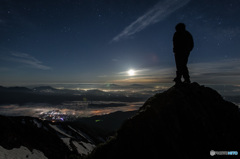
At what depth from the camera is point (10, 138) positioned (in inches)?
2192

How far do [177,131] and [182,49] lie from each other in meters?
8.46

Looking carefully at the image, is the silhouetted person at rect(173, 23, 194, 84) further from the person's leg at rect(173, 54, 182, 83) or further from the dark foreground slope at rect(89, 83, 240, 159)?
the dark foreground slope at rect(89, 83, 240, 159)

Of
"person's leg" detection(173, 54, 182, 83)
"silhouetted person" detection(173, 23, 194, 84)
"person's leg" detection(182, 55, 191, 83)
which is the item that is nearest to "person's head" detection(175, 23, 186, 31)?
"silhouetted person" detection(173, 23, 194, 84)

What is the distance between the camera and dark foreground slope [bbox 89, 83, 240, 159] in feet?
32.9

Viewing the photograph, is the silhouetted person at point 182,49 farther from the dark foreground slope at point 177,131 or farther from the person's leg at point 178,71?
the dark foreground slope at point 177,131

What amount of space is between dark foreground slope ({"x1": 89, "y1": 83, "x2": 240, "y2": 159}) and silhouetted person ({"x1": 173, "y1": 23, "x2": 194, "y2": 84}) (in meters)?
2.92

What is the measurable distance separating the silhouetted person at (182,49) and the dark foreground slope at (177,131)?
115 inches

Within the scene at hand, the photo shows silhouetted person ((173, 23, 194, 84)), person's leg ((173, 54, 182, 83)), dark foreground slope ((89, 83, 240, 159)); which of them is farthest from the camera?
person's leg ((173, 54, 182, 83))

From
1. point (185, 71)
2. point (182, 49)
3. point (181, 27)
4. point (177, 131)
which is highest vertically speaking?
point (181, 27)

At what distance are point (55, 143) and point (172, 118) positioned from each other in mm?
79728

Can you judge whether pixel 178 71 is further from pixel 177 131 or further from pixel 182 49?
pixel 177 131

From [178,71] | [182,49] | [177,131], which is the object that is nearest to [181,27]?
[182,49]

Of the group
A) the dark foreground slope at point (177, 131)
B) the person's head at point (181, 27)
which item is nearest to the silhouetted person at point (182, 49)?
the person's head at point (181, 27)

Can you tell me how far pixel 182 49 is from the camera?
14273 millimetres
